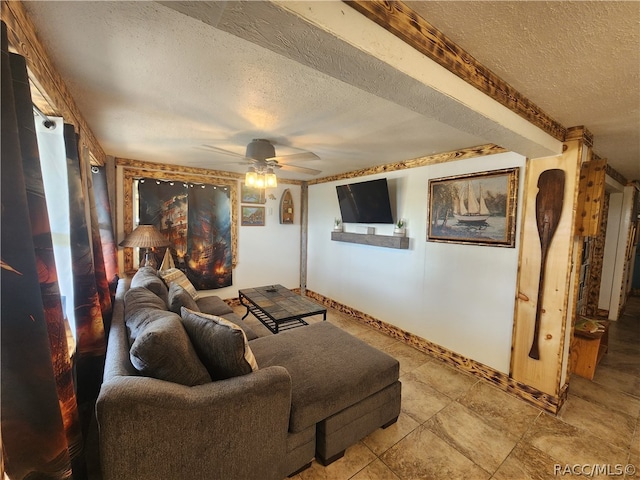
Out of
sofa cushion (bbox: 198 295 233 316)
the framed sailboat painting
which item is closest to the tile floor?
the framed sailboat painting

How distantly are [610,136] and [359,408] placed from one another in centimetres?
291

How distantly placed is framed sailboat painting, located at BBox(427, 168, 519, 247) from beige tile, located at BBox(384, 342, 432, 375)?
1.35 m

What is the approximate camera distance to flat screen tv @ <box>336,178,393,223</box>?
11.5ft

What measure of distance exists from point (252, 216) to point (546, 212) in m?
3.90

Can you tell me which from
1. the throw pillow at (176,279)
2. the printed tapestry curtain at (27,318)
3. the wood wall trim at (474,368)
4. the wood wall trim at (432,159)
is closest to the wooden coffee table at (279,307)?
the throw pillow at (176,279)

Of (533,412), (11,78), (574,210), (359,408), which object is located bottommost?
(533,412)

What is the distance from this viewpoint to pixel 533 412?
217cm

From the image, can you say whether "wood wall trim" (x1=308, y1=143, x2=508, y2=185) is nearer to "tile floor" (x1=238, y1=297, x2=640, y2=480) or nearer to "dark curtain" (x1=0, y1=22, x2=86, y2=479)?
"tile floor" (x1=238, y1=297, x2=640, y2=480)

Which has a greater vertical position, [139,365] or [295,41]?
[295,41]

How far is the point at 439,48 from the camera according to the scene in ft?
3.53

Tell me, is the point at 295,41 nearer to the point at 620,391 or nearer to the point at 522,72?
the point at 522,72

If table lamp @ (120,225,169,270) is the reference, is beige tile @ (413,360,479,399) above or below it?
below

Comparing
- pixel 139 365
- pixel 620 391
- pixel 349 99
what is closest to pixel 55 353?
pixel 139 365

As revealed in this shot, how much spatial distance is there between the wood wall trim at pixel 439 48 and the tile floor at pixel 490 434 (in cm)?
222
